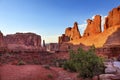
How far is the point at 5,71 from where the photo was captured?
50.0 feet

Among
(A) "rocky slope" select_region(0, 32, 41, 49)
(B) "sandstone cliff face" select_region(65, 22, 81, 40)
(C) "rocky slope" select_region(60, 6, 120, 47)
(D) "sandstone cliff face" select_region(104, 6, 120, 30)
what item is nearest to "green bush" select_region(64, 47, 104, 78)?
(C) "rocky slope" select_region(60, 6, 120, 47)

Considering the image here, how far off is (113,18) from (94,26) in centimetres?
1018

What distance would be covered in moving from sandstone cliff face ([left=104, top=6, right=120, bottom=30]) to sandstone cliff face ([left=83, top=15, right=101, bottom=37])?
5.03 metres

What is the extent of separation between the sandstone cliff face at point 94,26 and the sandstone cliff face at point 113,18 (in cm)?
503

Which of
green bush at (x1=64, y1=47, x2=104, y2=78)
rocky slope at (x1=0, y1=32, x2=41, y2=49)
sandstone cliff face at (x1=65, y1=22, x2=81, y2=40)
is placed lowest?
green bush at (x1=64, y1=47, x2=104, y2=78)

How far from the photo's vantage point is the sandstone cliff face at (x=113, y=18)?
220 ft

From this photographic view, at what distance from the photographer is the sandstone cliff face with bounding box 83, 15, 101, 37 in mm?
75938

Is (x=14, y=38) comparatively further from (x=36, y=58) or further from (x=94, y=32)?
(x=36, y=58)

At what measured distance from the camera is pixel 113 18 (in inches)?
2704

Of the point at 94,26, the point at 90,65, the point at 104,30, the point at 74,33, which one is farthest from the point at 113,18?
the point at 90,65

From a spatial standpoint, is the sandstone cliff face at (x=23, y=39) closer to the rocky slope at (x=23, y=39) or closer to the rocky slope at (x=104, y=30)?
the rocky slope at (x=23, y=39)

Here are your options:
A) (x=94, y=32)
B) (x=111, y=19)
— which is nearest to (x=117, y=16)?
(x=111, y=19)

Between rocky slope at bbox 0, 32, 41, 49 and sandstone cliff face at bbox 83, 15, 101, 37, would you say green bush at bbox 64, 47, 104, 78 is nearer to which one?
rocky slope at bbox 0, 32, 41, 49

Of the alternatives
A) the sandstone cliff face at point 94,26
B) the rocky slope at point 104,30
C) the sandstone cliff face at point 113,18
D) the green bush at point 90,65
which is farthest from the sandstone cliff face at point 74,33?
the green bush at point 90,65
